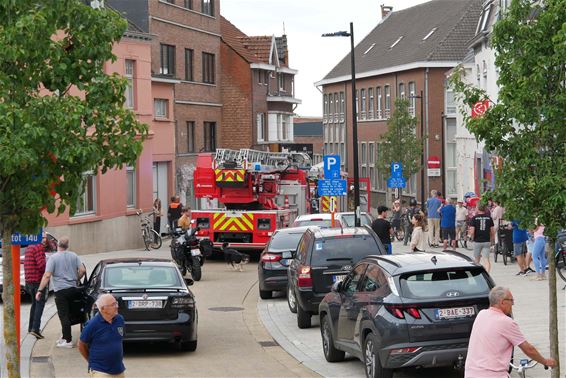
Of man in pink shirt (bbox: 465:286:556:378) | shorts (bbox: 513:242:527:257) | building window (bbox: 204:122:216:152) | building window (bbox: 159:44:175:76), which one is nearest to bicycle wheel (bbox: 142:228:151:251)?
building window (bbox: 159:44:175:76)

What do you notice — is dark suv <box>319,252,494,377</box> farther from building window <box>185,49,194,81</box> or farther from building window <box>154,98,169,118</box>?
building window <box>185,49,194,81</box>

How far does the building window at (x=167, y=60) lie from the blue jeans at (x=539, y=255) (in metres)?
30.3

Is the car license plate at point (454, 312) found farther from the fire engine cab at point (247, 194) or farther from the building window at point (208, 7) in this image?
the building window at point (208, 7)

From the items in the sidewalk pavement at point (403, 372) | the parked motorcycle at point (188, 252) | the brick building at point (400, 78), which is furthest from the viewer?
the brick building at point (400, 78)

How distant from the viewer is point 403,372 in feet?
48.2

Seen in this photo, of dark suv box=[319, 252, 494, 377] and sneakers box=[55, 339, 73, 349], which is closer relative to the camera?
dark suv box=[319, 252, 494, 377]

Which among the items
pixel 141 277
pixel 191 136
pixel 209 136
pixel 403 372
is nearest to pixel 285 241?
pixel 141 277

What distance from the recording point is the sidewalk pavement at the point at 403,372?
14984mm

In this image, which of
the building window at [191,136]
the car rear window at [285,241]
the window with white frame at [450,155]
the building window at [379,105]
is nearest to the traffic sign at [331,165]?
the car rear window at [285,241]

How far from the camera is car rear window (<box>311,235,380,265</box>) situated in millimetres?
18625

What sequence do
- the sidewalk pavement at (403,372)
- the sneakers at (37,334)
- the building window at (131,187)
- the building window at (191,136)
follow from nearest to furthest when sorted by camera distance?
the sidewalk pavement at (403,372)
the sneakers at (37,334)
the building window at (131,187)
the building window at (191,136)

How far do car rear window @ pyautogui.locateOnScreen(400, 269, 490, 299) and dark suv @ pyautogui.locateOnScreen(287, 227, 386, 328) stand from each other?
5039 millimetres

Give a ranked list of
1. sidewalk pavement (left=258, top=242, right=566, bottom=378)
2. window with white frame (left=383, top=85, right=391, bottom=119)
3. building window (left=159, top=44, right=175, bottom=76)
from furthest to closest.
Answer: window with white frame (left=383, top=85, right=391, bottom=119) < building window (left=159, top=44, right=175, bottom=76) < sidewalk pavement (left=258, top=242, right=566, bottom=378)

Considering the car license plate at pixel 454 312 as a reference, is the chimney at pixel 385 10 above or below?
above
